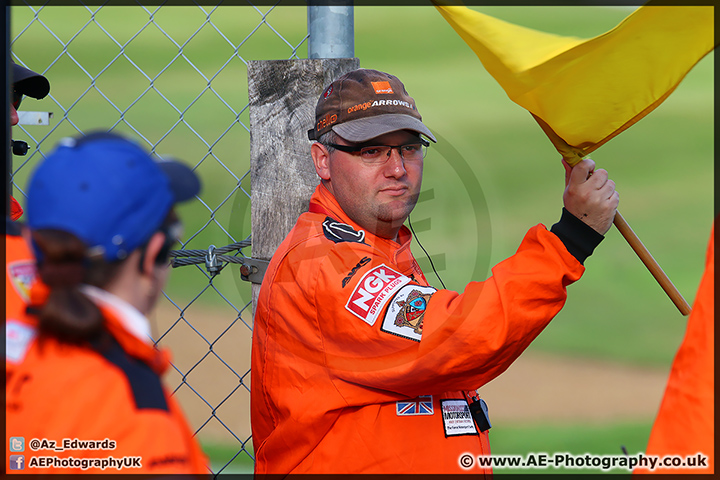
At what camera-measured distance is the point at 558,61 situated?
4.20ft

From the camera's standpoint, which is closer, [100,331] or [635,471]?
[100,331]

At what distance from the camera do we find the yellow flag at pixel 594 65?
4.14ft

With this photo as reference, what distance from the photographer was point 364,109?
156 cm

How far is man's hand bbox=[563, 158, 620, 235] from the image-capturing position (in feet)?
4.36

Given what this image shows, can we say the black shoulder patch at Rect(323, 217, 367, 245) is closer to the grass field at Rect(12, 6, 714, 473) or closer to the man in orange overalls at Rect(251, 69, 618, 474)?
the man in orange overalls at Rect(251, 69, 618, 474)

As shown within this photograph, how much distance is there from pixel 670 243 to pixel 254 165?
22.3ft

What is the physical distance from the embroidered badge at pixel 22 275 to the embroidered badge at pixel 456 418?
85 cm

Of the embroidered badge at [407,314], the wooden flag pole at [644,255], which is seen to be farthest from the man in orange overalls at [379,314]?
the wooden flag pole at [644,255]

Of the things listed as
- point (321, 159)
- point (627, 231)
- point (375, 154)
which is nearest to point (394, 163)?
point (375, 154)

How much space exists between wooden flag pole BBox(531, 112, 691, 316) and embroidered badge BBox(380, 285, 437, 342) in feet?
1.35

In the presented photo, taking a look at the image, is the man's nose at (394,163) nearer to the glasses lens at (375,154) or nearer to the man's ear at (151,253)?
the glasses lens at (375,154)

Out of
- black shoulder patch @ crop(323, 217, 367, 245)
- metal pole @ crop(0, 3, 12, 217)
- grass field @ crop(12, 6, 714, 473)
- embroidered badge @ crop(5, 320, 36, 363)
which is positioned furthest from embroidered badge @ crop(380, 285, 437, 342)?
grass field @ crop(12, 6, 714, 473)

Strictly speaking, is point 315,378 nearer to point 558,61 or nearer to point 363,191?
point 363,191

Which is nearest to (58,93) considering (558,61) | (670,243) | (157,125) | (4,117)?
(157,125)
